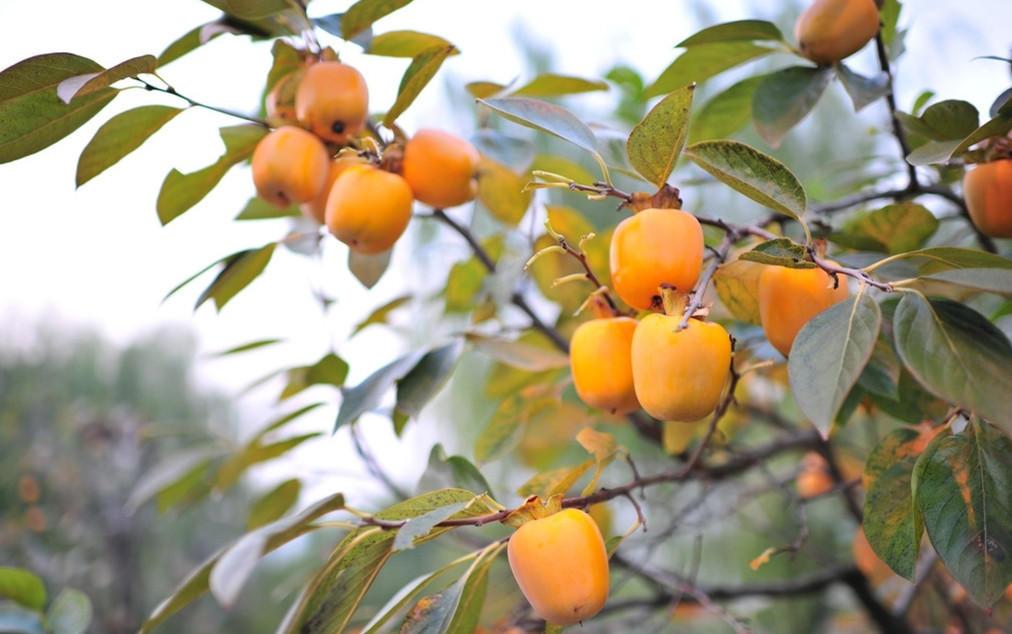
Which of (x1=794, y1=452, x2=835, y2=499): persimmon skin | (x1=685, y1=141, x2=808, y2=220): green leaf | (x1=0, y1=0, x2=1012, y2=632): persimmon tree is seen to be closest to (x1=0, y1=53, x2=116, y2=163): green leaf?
(x1=0, y1=0, x2=1012, y2=632): persimmon tree

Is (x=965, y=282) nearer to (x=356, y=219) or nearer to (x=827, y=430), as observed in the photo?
(x=827, y=430)

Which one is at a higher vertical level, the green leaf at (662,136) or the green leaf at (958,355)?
the green leaf at (662,136)

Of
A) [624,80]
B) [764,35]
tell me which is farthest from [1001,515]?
[624,80]

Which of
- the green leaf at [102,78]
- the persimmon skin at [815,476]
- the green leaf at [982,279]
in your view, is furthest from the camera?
the persimmon skin at [815,476]

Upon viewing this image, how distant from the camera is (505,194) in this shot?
69cm

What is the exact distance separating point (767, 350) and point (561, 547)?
24 cm

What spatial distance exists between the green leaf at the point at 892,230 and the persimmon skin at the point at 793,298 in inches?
4.6

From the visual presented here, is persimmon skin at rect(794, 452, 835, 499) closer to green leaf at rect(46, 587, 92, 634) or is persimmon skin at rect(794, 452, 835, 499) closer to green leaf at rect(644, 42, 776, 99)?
green leaf at rect(644, 42, 776, 99)

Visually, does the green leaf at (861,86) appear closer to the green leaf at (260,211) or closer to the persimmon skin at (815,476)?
the green leaf at (260,211)

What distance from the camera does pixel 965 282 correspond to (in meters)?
0.31

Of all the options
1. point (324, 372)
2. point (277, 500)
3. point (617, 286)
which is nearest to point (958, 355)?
point (617, 286)

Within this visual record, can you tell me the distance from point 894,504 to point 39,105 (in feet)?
1.59

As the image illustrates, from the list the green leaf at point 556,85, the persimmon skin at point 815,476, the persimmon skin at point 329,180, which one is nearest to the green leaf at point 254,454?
the persimmon skin at point 329,180

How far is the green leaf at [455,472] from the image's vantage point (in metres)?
0.46
